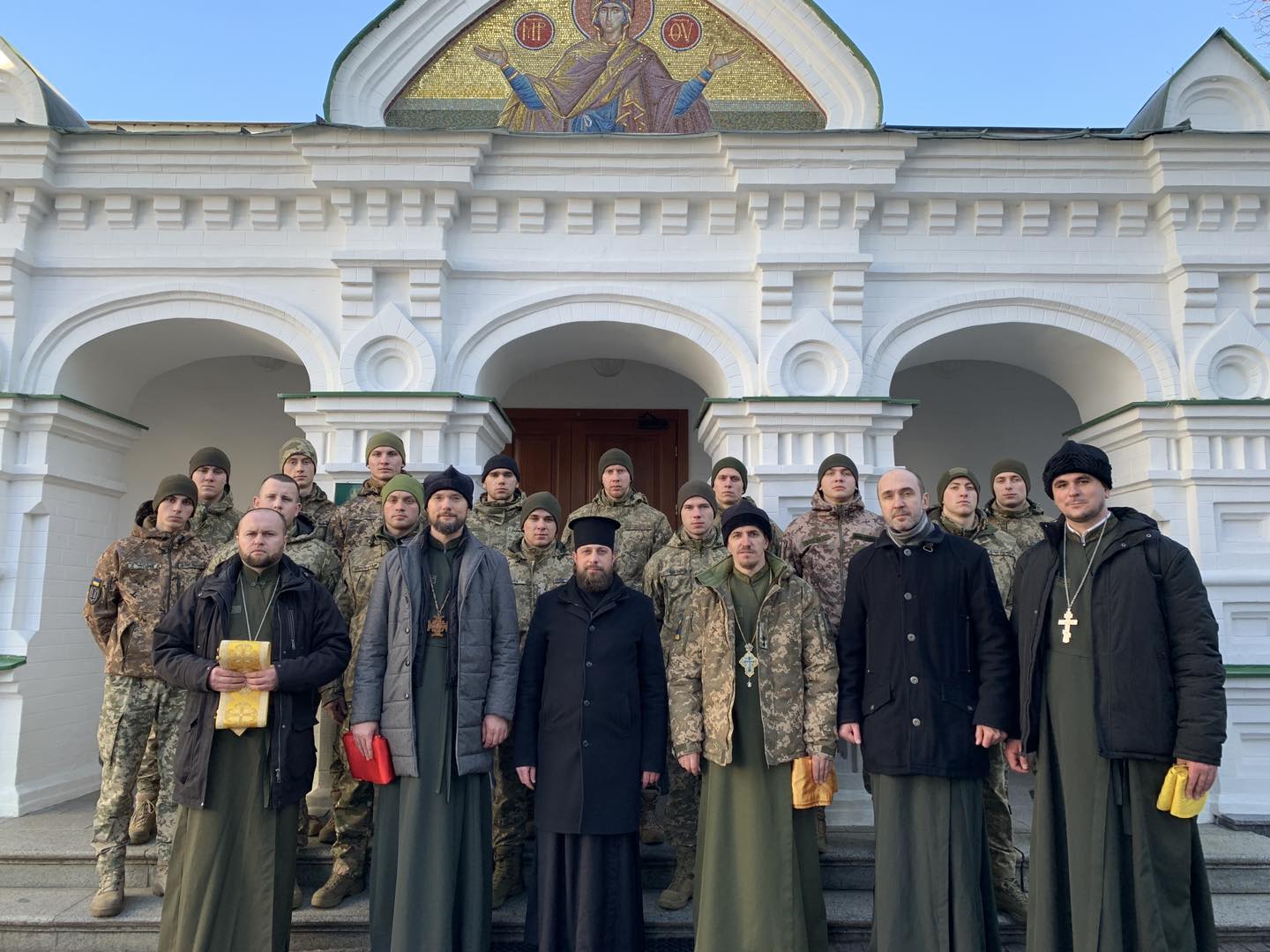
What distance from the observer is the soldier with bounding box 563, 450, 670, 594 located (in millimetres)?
4590

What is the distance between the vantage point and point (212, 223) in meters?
5.69

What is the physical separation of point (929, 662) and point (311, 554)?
2649 mm

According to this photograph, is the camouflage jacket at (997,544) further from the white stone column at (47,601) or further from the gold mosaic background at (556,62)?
the white stone column at (47,601)

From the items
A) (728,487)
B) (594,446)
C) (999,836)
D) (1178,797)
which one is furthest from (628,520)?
(594,446)

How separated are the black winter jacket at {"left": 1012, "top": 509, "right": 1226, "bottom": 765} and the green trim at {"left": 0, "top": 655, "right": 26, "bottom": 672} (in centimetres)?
562

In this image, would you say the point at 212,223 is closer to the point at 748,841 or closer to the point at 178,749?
the point at 178,749

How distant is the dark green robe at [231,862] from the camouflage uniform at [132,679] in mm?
708

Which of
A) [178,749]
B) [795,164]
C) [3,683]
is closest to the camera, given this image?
[178,749]

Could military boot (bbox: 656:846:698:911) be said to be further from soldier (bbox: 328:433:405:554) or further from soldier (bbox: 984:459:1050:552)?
soldier (bbox: 984:459:1050:552)

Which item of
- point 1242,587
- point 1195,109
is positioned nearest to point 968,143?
point 1195,109

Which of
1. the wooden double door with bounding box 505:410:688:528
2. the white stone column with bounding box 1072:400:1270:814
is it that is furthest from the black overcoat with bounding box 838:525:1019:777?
the wooden double door with bounding box 505:410:688:528

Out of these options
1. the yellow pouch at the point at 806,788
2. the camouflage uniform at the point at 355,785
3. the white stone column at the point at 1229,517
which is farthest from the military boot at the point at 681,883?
the white stone column at the point at 1229,517

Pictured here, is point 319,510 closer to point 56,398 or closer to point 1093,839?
point 56,398

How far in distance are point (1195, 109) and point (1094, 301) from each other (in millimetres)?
1464
